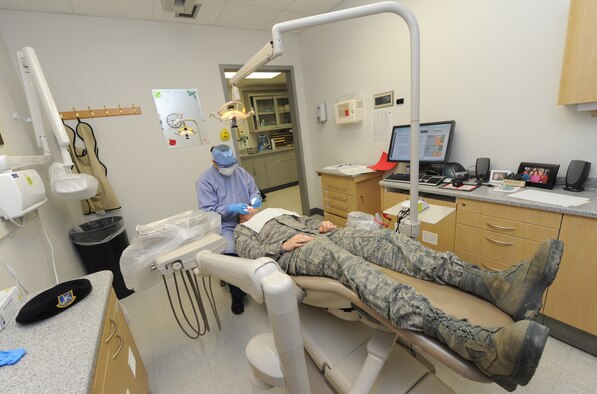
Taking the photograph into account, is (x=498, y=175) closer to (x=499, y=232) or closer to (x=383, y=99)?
(x=499, y=232)

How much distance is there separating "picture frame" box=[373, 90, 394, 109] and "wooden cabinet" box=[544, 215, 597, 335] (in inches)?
67.3

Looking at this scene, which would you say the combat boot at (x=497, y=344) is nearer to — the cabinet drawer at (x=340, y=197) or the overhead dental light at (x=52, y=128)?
the cabinet drawer at (x=340, y=197)

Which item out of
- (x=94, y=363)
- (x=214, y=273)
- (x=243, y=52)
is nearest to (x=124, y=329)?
(x=94, y=363)

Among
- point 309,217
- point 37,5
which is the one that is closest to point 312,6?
point 309,217

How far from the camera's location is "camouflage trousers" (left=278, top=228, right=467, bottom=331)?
84 cm

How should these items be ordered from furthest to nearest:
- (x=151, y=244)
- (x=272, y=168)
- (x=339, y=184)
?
(x=272, y=168) < (x=339, y=184) < (x=151, y=244)

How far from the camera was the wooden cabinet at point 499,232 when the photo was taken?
1435mm

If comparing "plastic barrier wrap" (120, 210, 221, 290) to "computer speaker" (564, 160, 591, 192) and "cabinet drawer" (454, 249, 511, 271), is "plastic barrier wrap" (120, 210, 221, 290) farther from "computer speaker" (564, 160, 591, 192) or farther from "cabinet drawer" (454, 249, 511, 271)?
"computer speaker" (564, 160, 591, 192)

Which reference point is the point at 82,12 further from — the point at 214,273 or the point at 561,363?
the point at 561,363

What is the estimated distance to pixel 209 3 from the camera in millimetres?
2400

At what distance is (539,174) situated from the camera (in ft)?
5.49

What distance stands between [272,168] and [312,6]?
136 inches

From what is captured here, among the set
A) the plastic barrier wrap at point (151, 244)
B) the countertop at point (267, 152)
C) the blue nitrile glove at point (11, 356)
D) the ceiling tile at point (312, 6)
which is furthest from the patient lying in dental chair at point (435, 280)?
the countertop at point (267, 152)

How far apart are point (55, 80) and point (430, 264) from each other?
3.34m
